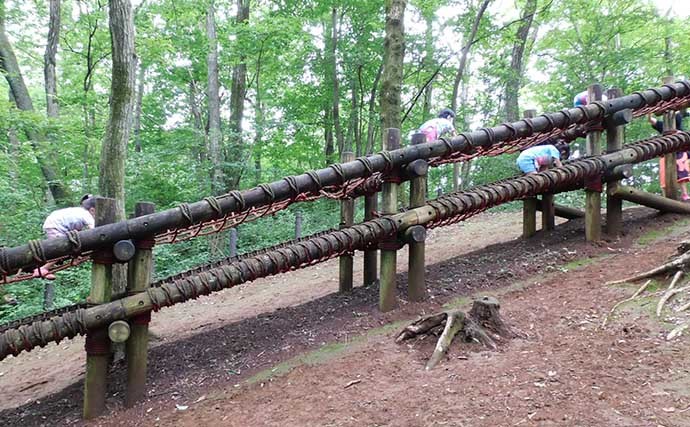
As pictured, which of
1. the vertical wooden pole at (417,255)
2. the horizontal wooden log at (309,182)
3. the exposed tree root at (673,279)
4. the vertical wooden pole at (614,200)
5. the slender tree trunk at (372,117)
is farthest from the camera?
the slender tree trunk at (372,117)

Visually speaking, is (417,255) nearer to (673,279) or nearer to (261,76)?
(673,279)

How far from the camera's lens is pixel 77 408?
12.0 ft

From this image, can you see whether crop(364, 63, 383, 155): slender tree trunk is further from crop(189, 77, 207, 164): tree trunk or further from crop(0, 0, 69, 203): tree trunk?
crop(0, 0, 69, 203): tree trunk

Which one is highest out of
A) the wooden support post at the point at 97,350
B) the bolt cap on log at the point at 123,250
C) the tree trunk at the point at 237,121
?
the tree trunk at the point at 237,121

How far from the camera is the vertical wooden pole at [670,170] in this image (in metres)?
6.21

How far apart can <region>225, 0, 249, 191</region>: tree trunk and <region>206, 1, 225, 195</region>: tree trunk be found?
0.29 m

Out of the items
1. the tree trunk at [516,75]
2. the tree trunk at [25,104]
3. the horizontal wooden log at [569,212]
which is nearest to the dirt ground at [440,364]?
the horizontal wooden log at [569,212]

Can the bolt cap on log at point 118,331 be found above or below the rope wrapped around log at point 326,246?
below

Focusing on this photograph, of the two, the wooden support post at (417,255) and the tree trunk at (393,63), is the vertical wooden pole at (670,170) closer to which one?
the wooden support post at (417,255)

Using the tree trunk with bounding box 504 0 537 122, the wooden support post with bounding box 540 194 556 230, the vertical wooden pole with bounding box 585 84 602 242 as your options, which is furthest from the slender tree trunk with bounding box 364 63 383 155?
the vertical wooden pole with bounding box 585 84 602 242

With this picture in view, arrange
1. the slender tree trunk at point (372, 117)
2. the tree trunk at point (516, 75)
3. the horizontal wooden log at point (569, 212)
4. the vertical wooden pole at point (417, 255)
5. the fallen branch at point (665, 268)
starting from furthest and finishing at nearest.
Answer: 1. the slender tree trunk at point (372, 117)
2. the tree trunk at point (516, 75)
3. the horizontal wooden log at point (569, 212)
4. the vertical wooden pole at point (417, 255)
5. the fallen branch at point (665, 268)

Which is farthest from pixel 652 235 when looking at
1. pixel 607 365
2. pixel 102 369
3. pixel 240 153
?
pixel 240 153

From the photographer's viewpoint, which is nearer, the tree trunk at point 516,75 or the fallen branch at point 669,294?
the fallen branch at point 669,294

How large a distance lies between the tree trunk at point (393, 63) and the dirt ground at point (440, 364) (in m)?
3.89
